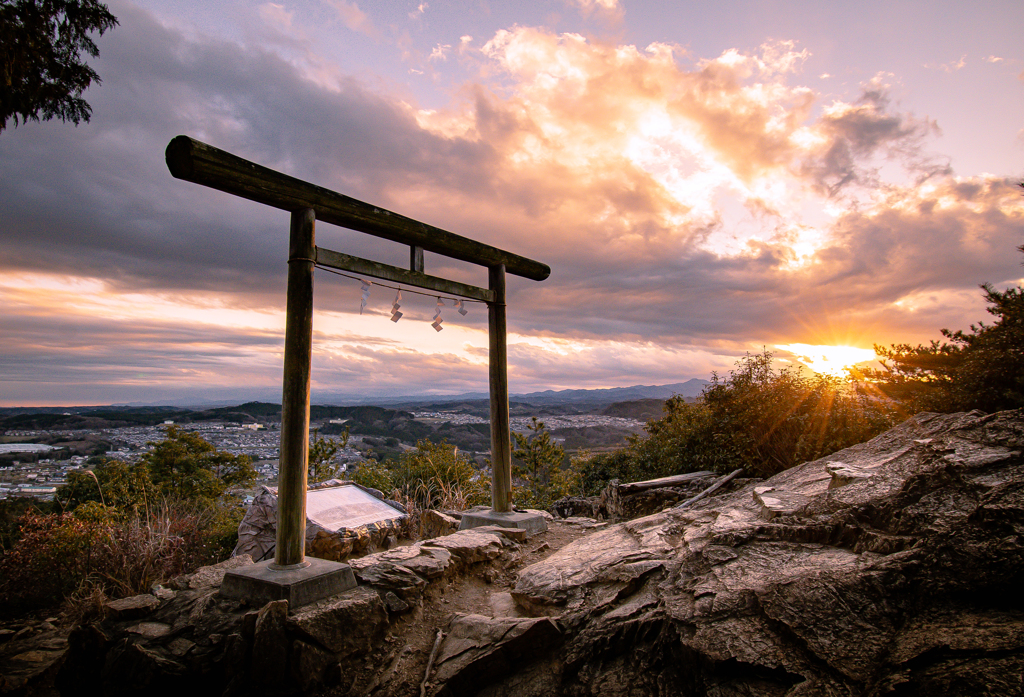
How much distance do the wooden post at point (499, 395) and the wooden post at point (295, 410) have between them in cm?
241

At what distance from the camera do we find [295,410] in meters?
3.84

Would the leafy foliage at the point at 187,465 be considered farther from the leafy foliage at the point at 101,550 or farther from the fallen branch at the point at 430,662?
the fallen branch at the point at 430,662

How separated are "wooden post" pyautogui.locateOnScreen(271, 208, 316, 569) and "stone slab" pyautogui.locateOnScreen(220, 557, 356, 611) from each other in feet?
0.49

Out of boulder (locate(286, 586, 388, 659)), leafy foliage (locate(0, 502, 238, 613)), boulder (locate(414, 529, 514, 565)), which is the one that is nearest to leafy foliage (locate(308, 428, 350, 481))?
leafy foliage (locate(0, 502, 238, 613))

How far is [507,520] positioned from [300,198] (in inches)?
159

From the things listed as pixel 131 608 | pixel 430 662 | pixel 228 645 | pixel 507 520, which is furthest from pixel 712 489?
pixel 131 608

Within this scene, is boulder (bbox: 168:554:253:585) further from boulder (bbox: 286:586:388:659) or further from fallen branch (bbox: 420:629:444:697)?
fallen branch (bbox: 420:629:444:697)

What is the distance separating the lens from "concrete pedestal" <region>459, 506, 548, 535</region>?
5746 mm

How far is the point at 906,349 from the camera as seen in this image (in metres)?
12.0

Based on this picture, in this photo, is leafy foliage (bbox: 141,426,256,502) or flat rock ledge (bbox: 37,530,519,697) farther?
leafy foliage (bbox: 141,426,256,502)

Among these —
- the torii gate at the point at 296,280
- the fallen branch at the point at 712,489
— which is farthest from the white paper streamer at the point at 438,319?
the fallen branch at the point at 712,489

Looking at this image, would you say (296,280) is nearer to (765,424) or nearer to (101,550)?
(101,550)

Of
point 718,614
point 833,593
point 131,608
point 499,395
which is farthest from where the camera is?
point 499,395

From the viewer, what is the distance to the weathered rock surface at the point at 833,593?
7.27ft
